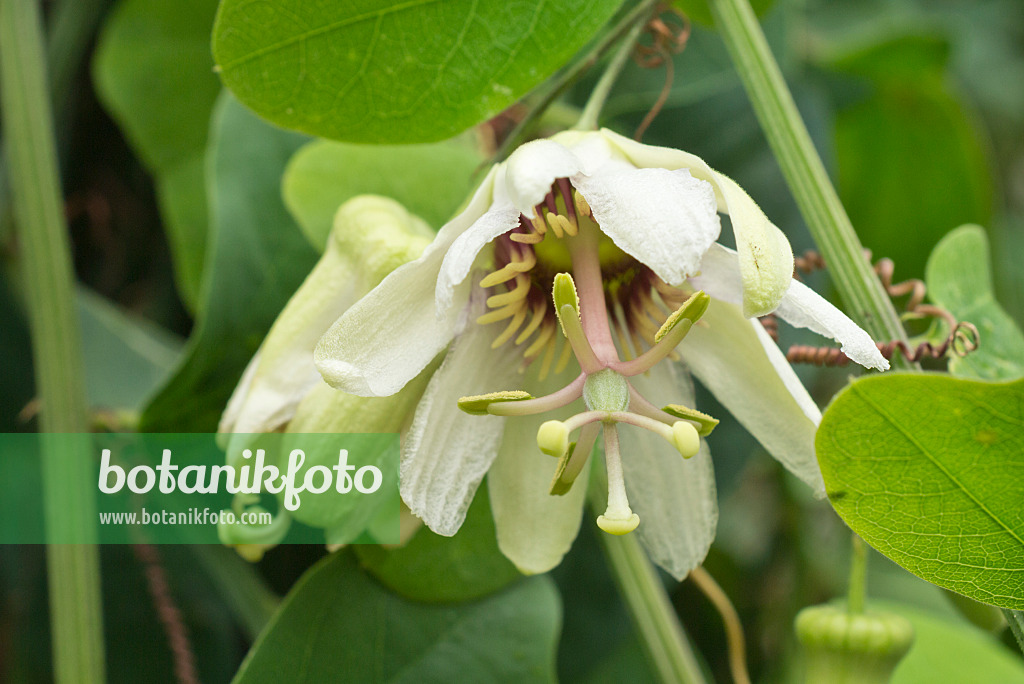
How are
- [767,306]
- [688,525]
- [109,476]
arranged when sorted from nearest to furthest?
[767,306] < [688,525] < [109,476]

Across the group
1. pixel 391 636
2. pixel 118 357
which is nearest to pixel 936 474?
pixel 391 636

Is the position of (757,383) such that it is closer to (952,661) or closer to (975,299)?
(975,299)

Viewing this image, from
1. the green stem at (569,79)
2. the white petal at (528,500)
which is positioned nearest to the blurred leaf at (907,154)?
the green stem at (569,79)

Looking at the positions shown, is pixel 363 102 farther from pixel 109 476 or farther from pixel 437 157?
pixel 109 476

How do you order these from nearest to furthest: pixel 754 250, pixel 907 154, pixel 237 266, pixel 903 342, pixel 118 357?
pixel 754 250
pixel 903 342
pixel 237 266
pixel 118 357
pixel 907 154

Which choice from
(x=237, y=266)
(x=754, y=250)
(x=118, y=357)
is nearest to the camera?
(x=754, y=250)

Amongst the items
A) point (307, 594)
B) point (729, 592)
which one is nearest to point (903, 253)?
point (729, 592)

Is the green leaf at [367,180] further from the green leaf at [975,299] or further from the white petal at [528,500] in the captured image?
the green leaf at [975,299]
